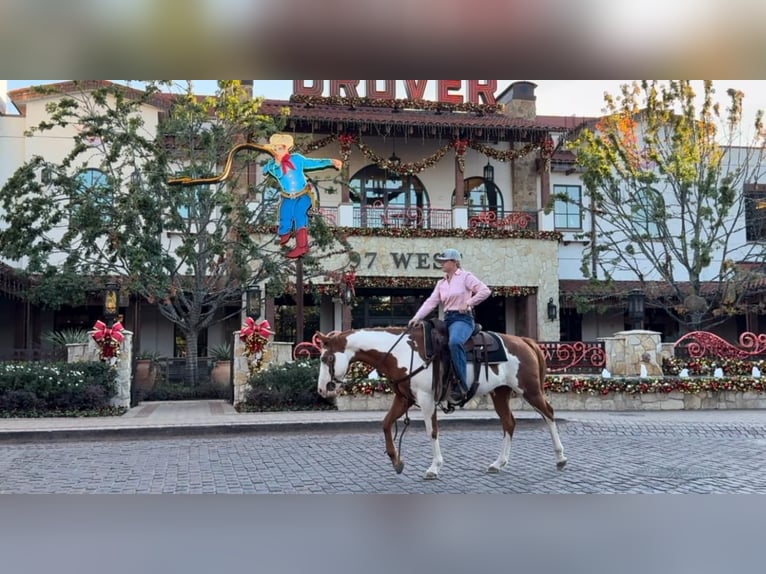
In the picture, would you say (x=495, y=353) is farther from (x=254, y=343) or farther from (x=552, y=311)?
(x=552, y=311)

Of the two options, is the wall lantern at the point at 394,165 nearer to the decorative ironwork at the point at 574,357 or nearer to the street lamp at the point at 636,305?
the street lamp at the point at 636,305

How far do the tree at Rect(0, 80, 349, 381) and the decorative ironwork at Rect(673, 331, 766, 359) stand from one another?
934 centimetres

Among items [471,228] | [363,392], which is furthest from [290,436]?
[471,228]

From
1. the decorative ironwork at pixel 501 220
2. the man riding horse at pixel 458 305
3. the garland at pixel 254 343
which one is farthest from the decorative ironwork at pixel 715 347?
the man riding horse at pixel 458 305

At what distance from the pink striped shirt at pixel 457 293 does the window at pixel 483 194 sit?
1961cm

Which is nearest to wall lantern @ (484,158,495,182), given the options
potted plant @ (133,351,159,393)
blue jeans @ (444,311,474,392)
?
potted plant @ (133,351,159,393)

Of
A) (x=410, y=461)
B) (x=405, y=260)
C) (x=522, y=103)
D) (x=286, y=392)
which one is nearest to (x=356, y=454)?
(x=410, y=461)

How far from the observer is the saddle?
7895mm

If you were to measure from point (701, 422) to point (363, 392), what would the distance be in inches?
253

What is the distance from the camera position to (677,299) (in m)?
25.6

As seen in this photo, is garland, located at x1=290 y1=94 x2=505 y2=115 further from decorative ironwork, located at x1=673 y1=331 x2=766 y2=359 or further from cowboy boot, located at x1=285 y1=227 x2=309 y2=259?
decorative ironwork, located at x1=673 y1=331 x2=766 y2=359

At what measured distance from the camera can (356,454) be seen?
10117 millimetres

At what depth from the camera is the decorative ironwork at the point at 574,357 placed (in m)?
17.3
